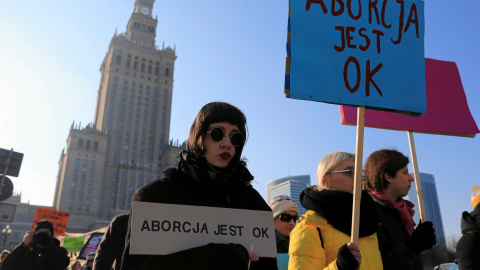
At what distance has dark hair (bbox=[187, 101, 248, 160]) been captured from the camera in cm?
192

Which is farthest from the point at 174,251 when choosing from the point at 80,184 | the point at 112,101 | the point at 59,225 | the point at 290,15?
the point at 112,101

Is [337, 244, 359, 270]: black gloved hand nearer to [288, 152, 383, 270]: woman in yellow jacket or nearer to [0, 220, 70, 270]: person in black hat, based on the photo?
[288, 152, 383, 270]: woman in yellow jacket

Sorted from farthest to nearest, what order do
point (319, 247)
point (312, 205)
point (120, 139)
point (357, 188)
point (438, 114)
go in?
point (120, 139) → point (438, 114) → point (312, 205) → point (319, 247) → point (357, 188)

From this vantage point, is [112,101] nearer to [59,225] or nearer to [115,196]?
[115,196]

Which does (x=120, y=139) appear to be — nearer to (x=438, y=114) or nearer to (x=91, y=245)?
(x=91, y=245)

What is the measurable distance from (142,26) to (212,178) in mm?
91958

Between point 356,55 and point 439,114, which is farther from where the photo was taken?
point 439,114

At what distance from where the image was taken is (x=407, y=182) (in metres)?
2.64

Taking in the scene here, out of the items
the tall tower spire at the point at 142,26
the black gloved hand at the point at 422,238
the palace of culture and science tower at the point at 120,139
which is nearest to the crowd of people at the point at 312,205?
the black gloved hand at the point at 422,238

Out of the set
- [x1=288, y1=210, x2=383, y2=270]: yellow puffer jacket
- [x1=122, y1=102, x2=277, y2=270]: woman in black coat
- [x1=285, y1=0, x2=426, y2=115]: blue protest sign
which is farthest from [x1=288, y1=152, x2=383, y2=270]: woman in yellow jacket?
[x1=285, y1=0, x2=426, y2=115]: blue protest sign

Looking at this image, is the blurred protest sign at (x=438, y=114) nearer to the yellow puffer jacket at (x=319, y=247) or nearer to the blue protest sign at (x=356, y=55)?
the blue protest sign at (x=356, y=55)

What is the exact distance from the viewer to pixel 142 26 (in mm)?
87562

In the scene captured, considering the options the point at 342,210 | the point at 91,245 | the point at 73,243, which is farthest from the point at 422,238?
the point at 73,243

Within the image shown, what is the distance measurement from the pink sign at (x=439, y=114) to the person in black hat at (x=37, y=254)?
3.84m
